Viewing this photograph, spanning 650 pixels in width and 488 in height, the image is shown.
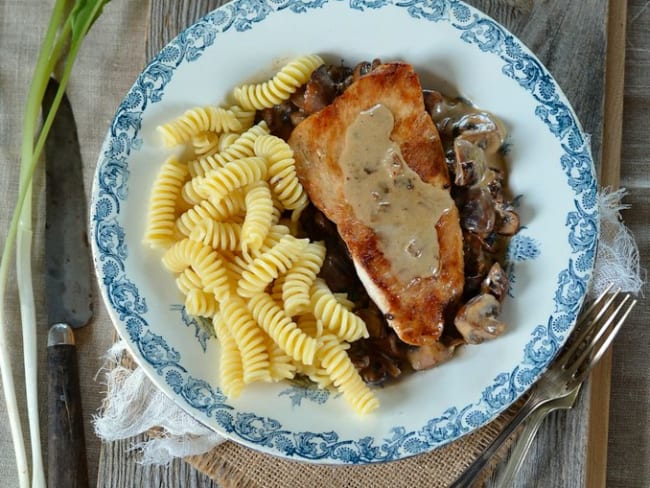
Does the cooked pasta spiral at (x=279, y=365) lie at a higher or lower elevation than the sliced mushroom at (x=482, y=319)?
lower

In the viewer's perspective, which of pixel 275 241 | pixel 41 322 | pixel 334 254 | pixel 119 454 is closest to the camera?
pixel 275 241

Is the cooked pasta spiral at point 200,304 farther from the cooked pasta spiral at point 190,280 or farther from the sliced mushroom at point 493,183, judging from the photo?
the sliced mushroom at point 493,183

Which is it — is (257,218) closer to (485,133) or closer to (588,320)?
(485,133)

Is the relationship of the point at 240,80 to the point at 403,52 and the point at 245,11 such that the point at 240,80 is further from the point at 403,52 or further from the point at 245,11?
the point at 403,52

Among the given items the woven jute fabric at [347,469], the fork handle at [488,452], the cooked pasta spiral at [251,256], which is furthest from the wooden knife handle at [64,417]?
the fork handle at [488,452]

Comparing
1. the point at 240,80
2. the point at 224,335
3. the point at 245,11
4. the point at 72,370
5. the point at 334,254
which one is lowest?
the point at 72,370

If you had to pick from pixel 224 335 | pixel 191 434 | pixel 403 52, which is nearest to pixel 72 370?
pixel 191 434
